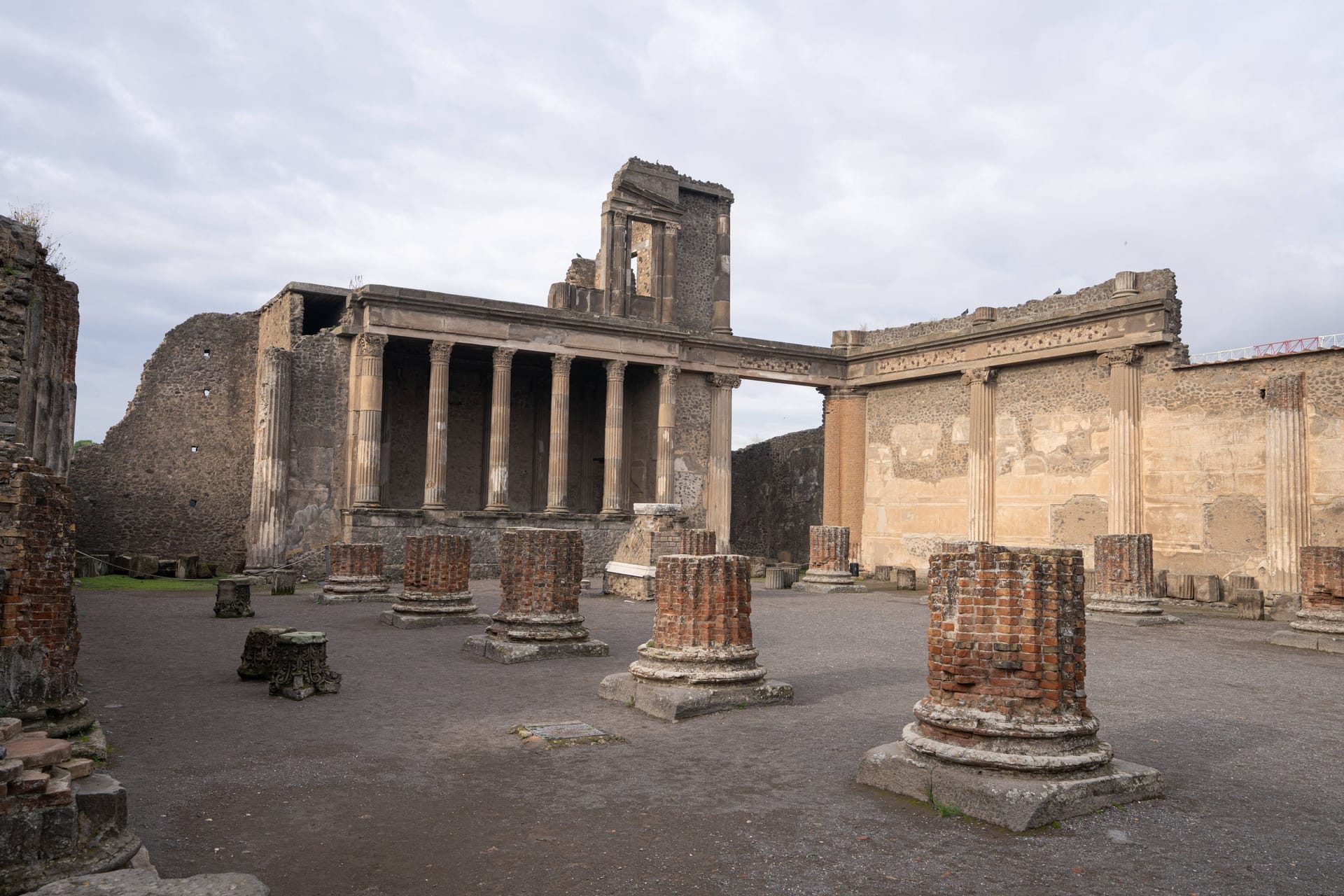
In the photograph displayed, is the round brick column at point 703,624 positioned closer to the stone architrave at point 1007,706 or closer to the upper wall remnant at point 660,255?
the stone architrave at point 1007,706

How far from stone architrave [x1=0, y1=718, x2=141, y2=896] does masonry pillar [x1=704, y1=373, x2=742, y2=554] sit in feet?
68.3

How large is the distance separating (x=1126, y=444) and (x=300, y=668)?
55.0 feet

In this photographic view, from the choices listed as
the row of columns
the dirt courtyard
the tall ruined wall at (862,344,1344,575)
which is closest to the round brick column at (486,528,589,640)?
the dirt courtyard

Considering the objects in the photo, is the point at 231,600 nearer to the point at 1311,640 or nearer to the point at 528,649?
the point at 528,649

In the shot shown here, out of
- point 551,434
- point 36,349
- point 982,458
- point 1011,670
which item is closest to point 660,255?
point 551,434

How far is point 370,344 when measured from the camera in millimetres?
20641

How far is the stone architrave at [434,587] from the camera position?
40.1ft

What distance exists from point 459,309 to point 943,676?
17.8 meters

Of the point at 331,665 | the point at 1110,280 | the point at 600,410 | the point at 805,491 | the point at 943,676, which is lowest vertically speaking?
the point at 331,665

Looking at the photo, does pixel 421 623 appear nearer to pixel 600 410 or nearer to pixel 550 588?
pixel 550 588

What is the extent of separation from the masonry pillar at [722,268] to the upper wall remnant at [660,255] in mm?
20

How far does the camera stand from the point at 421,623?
12078 millimetres

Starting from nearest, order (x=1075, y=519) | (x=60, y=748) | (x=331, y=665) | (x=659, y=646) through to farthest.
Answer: (x=60, y=748) → (x=659, y=646) → (x=331, y=665) → (x=1075, y=519)

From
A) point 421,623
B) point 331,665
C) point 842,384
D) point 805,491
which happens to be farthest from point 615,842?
point 805,491
